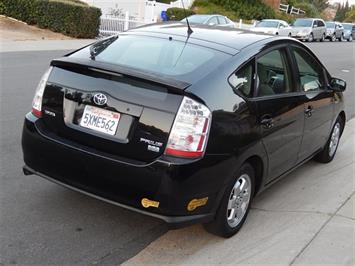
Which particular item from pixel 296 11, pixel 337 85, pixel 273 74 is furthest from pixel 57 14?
pixel 296 11

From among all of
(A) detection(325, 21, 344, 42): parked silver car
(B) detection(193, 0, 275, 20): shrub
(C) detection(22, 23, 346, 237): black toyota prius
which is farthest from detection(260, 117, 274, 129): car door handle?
(B) detection(193, 0, 275, 20): shrub

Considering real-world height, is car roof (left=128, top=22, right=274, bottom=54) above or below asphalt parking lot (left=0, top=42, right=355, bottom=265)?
above

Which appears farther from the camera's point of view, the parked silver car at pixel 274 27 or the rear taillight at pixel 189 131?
the parked silver car at pixel 274 27

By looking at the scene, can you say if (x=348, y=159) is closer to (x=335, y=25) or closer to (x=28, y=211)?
(x=28, y=211)

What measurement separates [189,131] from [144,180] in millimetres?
458

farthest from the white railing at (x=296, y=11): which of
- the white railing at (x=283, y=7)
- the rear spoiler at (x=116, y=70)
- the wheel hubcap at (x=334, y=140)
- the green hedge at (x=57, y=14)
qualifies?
the rear spoiler at (x=116, y=70)

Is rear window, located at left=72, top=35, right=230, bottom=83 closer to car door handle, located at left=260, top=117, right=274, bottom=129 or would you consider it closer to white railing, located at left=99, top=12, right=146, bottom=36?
car door handle, located at left=260, top=117, right=274, bottom=129

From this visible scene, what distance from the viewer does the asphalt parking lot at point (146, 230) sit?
3602 millimetres

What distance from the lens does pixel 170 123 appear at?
3.33 metres

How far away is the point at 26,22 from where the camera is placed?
19953mm

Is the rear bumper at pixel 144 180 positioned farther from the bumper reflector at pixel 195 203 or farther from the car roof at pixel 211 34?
the car roof at pixel 211 34

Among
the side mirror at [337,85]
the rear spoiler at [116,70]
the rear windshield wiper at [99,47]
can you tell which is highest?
the rear windshield wiper at [99,47]

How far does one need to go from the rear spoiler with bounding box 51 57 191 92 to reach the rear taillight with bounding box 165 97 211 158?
16 centimetres

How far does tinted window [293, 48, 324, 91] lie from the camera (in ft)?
16.3
